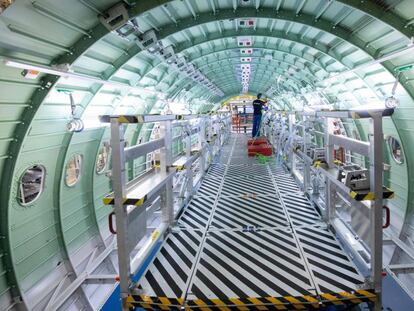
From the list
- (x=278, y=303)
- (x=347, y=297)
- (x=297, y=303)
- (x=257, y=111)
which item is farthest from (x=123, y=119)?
(x=257, y=111)

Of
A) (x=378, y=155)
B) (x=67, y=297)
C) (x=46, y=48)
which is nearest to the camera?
(x=378, y=155)

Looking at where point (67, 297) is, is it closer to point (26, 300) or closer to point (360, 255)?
point (26, 300)

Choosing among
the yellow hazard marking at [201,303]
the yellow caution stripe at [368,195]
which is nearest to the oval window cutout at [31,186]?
the yellow hazard marking at [201,303]

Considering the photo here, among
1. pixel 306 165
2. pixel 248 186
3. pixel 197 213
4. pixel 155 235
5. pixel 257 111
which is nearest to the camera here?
pixel 155 235

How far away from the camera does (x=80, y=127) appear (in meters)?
6.60

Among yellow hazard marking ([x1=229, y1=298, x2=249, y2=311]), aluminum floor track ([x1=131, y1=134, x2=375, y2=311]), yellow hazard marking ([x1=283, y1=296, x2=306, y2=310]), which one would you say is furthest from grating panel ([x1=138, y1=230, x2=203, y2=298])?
yellow hazard marking ([x1=283, y1=296, x2=306, y2=310])

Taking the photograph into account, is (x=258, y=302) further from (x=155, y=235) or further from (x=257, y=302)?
(x=155, y=235)

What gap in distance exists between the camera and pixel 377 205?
3352mm

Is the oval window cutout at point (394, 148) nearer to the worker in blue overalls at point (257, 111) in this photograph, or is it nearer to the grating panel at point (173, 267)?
the worker in blue overalls at point (257, 111)

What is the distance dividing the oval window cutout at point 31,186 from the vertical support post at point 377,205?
6537 mm

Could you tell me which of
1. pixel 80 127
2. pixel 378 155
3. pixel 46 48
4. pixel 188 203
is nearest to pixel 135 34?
pixel 46 48

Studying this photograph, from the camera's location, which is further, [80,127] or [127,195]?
[80,127]

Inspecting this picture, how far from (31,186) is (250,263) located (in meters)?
9.01

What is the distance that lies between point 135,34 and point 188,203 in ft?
12.9
